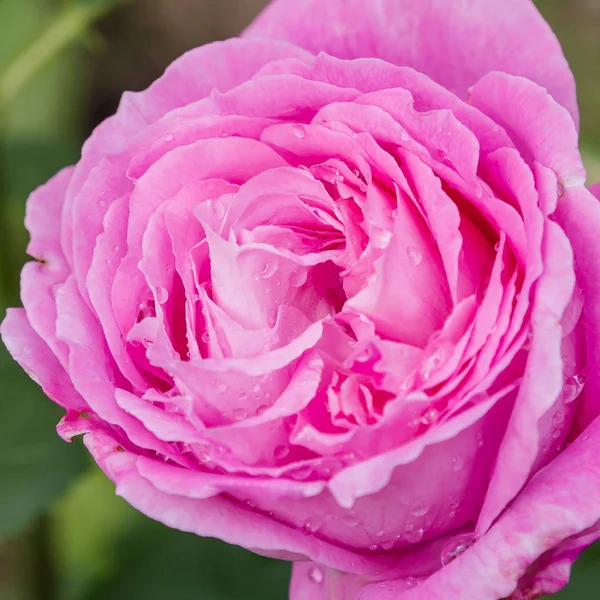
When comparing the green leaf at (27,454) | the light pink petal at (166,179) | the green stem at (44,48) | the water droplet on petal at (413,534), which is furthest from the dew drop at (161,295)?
the green stem at (44,48)

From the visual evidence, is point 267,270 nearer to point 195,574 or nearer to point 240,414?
point 240,414

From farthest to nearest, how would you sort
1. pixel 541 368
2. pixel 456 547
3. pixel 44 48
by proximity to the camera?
1. pixel 44 48
2. pixel 456 547
3. pixel 541 368

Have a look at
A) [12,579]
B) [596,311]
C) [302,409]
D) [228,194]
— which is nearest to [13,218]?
[12,579]

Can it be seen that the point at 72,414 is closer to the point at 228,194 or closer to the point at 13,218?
the point at 228,194

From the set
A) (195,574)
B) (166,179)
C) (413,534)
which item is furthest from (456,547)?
(195,574)

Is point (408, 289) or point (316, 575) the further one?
point (316, 575)

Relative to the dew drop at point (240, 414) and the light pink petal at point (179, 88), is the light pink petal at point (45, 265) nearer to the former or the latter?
the light pink petal at point (179, 88)
